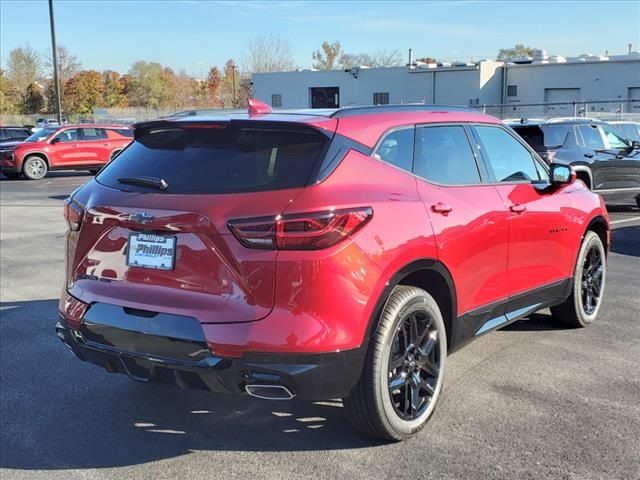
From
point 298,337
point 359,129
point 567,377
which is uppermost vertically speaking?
point 359,129

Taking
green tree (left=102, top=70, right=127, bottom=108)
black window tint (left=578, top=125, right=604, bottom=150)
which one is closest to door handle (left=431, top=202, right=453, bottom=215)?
black window tint (left=578, top=125, right=604, bottom=150)

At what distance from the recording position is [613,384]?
4.46 metres

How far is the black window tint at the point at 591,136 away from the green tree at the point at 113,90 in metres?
69.8

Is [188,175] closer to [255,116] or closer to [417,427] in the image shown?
[255,116]

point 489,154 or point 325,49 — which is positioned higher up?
point 325,49

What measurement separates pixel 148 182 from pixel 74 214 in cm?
56

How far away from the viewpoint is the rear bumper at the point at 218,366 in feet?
10.2

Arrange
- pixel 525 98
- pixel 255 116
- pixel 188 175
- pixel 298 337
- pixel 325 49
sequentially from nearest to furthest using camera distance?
pixel 298 337
pixel 188 175
pixel 255 116
pixel 525 98
pixel 325 49

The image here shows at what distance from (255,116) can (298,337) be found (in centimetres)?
129

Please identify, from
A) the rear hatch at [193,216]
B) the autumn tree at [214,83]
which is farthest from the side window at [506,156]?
the autumn tree at [214,83]

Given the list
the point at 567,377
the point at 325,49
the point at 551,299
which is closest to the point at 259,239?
the point at 567,377

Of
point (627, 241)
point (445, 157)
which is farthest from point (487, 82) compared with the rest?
point (445, 157)

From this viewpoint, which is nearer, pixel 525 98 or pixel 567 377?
pixel 567 377

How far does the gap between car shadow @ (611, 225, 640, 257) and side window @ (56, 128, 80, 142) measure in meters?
17.5
